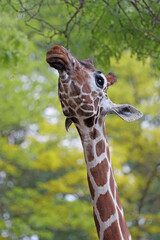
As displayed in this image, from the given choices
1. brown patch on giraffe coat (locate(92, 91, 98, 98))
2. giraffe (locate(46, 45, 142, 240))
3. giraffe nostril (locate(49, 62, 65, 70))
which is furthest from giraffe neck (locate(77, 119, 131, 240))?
giraffe nostril (locate(49, 62, 65, 70))

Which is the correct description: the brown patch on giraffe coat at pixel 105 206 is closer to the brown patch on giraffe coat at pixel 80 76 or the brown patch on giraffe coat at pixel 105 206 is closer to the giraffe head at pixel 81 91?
the giraffe head at pixel 81 91

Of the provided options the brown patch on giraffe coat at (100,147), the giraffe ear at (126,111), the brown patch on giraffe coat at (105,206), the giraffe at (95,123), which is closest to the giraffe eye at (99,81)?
the giraffe at (95,123)

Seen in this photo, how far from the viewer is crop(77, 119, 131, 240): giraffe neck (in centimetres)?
147

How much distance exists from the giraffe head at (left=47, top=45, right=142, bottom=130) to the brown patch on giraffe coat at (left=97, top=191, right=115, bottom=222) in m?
0.31

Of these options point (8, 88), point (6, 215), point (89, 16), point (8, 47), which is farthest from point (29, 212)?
point (89, 16)

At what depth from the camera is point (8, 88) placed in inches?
239

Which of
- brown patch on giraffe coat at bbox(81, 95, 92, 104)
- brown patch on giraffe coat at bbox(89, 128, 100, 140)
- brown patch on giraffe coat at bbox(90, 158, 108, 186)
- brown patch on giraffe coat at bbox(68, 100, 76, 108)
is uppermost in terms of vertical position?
brown patch on giraffe coat at bbox(81, 95, 92, 104)

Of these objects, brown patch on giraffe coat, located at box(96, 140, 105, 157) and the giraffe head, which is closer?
the giraffe head

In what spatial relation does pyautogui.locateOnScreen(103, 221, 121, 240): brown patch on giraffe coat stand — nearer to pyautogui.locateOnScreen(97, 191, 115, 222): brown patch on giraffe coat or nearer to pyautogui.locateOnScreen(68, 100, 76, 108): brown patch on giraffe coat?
pyautogui.locateOnScreen(97, 191, 115, 222): brown patch on giraffe coat

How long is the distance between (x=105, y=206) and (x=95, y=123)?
0.35 m

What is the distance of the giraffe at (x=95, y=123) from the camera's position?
1.46m

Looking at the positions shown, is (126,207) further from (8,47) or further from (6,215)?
(8,47)

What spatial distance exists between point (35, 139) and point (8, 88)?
120cm

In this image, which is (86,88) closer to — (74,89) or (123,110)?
(74,89)
